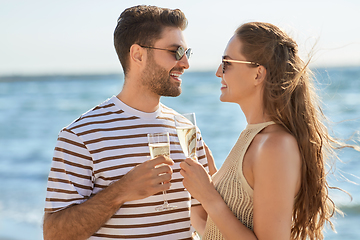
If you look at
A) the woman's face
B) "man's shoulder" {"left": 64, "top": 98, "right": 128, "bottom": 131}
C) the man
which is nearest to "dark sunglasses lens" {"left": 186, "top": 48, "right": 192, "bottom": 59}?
the man

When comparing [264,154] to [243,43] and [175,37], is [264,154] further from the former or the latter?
[175,37]

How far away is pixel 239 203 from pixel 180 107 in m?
19.3

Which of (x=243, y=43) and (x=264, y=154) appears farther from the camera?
(x=243, y=43)

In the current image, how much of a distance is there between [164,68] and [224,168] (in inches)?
39.9

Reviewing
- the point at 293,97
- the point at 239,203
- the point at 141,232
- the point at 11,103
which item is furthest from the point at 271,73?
the point at 11,103

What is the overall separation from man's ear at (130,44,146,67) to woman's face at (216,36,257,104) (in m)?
0.79

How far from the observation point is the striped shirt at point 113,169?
9.17ft

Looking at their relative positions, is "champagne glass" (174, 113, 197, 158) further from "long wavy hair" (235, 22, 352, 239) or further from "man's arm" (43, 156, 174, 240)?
"long wavy hair" (235, 22, 352, 239)

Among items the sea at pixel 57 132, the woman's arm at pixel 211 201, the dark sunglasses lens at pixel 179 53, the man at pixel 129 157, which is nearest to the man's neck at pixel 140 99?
the man at pixel 129 157

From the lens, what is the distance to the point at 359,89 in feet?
87.4

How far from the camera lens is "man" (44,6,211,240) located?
273 cm

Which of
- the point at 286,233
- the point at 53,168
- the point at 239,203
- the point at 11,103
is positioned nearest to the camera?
the point at 286,233

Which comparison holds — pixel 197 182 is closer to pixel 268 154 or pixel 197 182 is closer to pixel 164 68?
pixel 268 154

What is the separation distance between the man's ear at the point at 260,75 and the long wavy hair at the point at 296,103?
0.09ft
